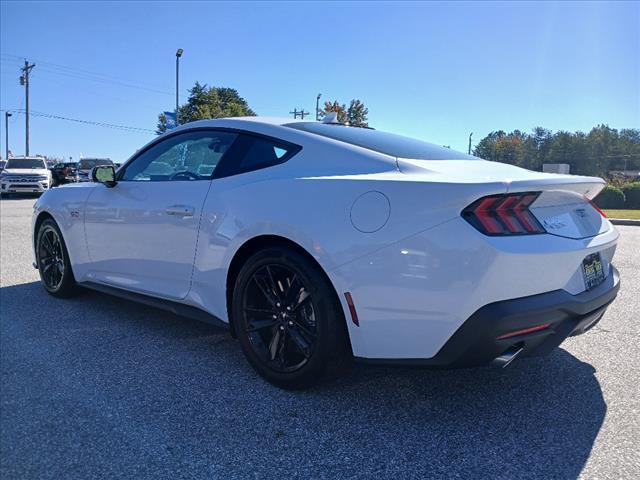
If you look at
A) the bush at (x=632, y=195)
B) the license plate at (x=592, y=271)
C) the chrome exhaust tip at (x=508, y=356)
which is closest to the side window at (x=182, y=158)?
the chrome exhaust tip at (x=508, y=356)

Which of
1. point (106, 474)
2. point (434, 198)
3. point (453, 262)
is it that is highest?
point (434, 198)

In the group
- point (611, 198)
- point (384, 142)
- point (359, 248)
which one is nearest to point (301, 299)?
point (359, 248)

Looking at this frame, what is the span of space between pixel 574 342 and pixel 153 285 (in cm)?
301

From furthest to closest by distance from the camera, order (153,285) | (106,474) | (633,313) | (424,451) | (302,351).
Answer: (633,313) < (153,285) < (302,351) < (424,451) < (106,474)

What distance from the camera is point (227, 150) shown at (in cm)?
324

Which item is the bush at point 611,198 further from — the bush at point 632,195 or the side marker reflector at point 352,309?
the side marker reflector at point 352,309

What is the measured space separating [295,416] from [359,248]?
0.92 metres

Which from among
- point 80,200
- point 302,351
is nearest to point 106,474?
point 302,351

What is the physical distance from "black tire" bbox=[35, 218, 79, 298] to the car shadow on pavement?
113 cm

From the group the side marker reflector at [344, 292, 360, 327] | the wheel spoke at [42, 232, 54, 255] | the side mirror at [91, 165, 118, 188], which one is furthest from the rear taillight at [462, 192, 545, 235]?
the wheel spoke at [42, 232, 54, 255]

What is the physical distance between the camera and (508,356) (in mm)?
2246

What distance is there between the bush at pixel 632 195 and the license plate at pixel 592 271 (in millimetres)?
22881

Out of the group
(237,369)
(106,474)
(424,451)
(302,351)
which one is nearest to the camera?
(106,474)

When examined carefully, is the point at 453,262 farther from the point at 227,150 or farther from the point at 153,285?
the point at 153,285
